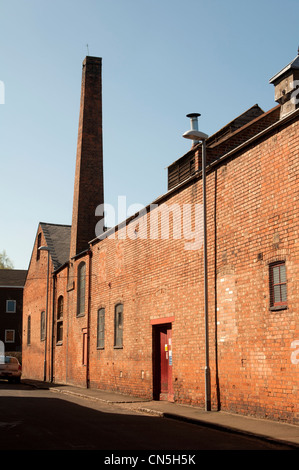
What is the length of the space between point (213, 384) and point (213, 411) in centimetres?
70

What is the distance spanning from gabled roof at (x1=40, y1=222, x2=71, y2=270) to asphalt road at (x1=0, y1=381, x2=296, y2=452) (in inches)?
730

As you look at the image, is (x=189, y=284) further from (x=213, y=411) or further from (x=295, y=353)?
(x=295, y=353)

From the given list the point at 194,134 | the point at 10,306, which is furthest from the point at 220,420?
the point at 10,306

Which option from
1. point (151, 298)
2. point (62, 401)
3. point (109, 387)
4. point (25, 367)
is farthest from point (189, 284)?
point (25, 367)

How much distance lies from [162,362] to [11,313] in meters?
41.9

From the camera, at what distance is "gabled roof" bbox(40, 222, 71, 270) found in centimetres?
3317

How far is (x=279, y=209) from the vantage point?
12016 mm

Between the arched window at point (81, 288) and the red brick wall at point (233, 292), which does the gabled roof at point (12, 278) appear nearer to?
the arched window at point (81, 288)

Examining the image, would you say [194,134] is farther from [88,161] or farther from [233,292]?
[88,161]

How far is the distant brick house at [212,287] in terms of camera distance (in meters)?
11.9

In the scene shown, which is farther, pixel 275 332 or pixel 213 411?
pixel 213 411

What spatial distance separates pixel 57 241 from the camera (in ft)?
116

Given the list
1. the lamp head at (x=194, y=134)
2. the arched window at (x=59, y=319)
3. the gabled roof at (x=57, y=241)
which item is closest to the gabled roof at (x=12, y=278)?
the gabled roof at (x=57, y=241)

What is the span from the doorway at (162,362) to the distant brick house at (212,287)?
32 mm
